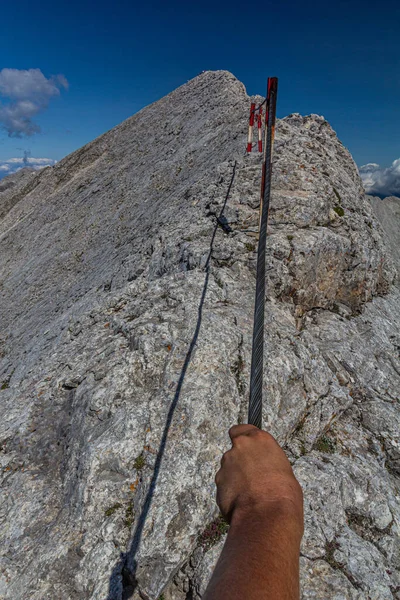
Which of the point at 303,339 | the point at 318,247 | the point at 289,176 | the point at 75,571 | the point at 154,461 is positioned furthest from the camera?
the point at 289,176

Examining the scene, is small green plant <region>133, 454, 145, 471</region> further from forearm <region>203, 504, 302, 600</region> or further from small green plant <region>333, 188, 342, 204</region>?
small green plant <region>333, 188, 342, 204</region>

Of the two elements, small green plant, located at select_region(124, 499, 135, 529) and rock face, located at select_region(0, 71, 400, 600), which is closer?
rock face, located at select_region(0, 71, 400, 600)

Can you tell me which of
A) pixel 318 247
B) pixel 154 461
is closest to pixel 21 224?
pixel 318 247

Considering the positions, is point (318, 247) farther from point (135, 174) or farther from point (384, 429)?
point (135, 174)

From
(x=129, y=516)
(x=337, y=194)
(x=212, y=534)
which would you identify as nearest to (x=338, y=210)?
(x=337, y=194)

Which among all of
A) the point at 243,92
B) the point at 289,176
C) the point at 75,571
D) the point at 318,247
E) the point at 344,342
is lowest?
the point at 75,571

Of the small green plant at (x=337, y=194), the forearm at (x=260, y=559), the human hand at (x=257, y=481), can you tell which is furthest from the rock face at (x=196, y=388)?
the forearm at (x=260, y=559)

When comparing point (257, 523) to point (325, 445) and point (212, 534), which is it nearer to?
point (212, 534)

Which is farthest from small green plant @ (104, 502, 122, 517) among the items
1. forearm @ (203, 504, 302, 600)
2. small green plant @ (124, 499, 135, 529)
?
forearm @ (203, 504, 302, 600)
